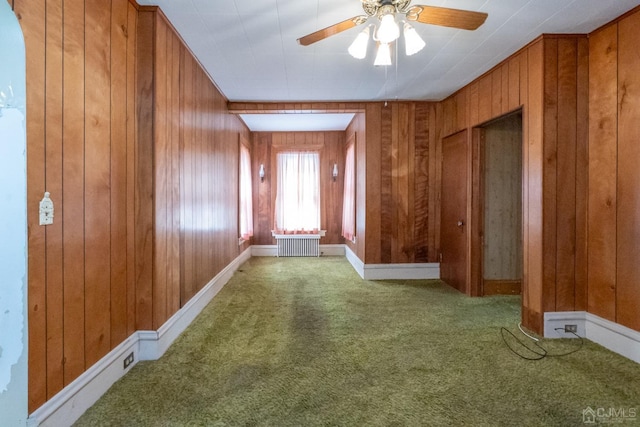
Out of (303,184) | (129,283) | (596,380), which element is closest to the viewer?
(596,380)

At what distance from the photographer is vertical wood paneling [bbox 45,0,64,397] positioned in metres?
1.42

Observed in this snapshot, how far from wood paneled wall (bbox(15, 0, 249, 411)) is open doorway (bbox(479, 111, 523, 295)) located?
3371mm

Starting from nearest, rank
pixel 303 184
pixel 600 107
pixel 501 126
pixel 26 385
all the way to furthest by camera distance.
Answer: pixel 26 385
pixel 600 107
pixel 501 126
pixel 303 184

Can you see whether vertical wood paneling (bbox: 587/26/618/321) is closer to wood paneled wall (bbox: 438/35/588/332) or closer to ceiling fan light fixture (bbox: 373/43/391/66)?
wood paneled wall (bbox: 438/35/588/332)

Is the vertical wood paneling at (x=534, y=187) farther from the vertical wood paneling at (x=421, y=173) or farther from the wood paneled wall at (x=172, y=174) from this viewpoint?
the wood paneled wall at (x=172, y=174)

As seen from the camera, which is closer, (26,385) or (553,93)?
(26,385)

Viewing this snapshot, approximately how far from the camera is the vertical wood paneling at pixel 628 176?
2195 mm

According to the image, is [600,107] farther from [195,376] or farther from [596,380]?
[195,376]

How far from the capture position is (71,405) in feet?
5.05

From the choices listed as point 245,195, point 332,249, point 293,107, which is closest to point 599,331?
point 293,107

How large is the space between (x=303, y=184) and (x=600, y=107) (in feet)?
15.2

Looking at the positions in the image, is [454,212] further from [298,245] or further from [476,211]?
[298,245]

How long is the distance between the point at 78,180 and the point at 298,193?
4.69 m

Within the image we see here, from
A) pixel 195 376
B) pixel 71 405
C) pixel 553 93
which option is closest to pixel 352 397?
pixel 195 376
